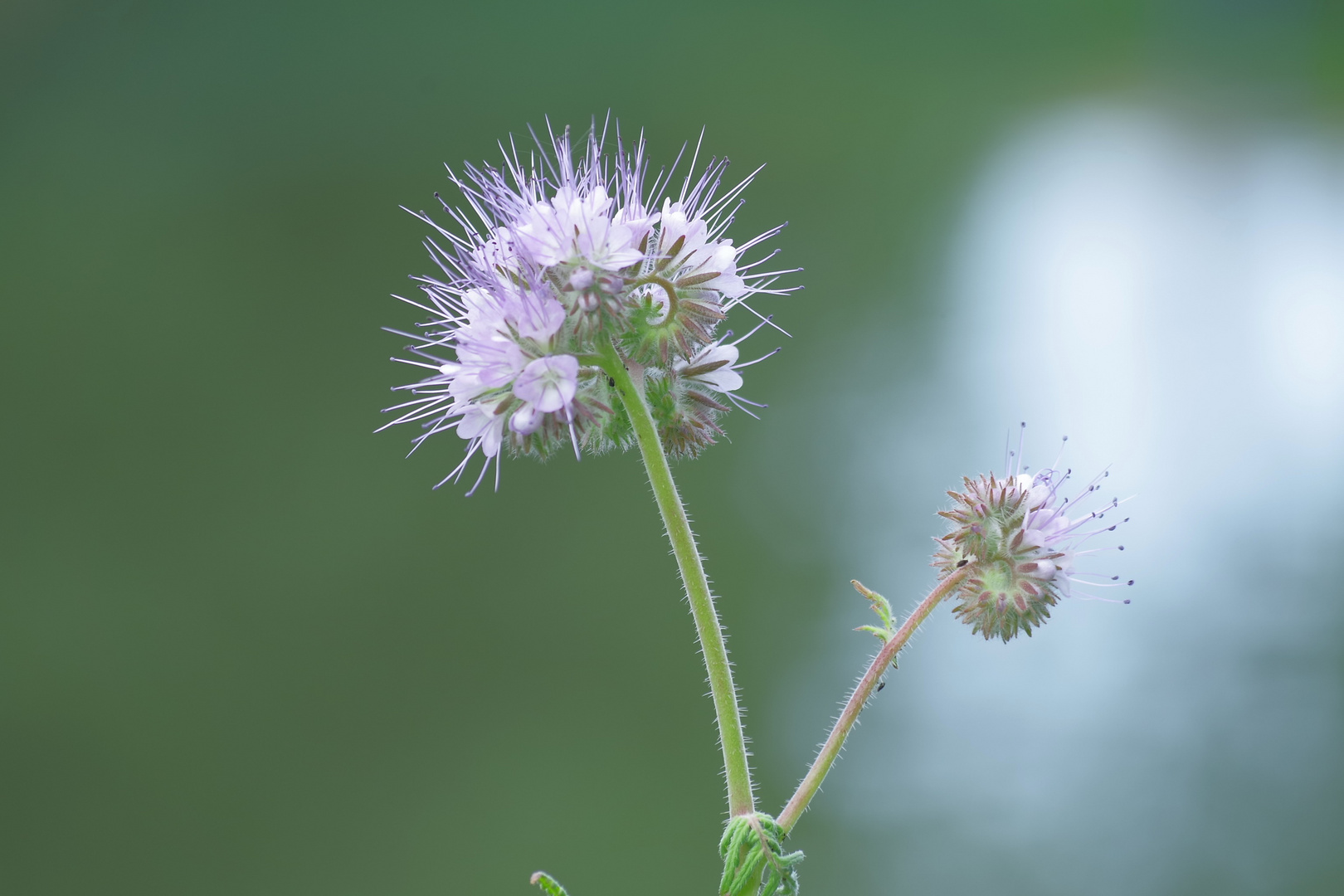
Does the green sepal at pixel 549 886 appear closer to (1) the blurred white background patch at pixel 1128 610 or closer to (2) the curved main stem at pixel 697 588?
(2) the curved main stem at pixel 697 588

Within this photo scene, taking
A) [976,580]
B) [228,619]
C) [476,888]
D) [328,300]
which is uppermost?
[328,300]

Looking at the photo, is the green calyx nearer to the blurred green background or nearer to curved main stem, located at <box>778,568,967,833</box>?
curved main stem, located at <box>778,568,967,833</box>

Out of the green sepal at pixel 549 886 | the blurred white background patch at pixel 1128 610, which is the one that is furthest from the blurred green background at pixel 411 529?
the green sepal at pixel 549 886

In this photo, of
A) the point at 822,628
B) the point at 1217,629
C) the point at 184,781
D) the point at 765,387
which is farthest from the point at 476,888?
the point at 1217,629

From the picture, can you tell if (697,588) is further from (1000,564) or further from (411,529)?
(411,529)

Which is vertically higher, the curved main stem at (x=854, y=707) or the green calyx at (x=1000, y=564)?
the green calyx at (x=1000, y=564)

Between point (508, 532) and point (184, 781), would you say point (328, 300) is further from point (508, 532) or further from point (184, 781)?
point (184, 781)

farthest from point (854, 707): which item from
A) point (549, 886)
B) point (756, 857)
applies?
point (549, 886)
